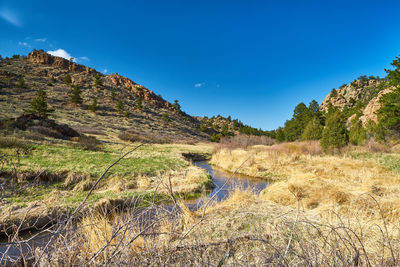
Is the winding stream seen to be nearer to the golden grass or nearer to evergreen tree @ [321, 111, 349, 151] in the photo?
the golden grass

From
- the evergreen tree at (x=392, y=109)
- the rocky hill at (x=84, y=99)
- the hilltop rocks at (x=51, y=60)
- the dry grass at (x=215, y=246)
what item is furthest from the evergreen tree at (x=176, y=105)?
the dry grass at (x=215, y=246)

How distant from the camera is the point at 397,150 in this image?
58.0ft

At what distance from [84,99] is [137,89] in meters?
34.2

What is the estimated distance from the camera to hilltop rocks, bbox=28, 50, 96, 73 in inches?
3065

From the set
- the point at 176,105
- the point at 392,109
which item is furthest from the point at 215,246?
the point at 176,105

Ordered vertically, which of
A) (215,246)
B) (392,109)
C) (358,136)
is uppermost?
(392,109)

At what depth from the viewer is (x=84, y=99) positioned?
57.6 m

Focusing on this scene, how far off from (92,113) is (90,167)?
45.1 metres

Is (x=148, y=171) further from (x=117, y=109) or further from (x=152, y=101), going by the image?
(x=152, y=101)

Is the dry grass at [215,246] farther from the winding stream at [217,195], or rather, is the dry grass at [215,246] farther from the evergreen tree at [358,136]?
the evergreen tree at [358,136]

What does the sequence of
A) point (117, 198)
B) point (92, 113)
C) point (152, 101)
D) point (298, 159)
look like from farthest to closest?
point (152, 101) < point (92, 113) < point (298, 159) < point (117, 198)

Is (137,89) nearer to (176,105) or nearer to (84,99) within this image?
(176,105)

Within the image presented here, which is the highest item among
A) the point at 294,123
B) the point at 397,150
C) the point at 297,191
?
the point at 294,123

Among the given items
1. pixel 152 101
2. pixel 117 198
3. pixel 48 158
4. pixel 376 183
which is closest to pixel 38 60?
pixel 152 101
